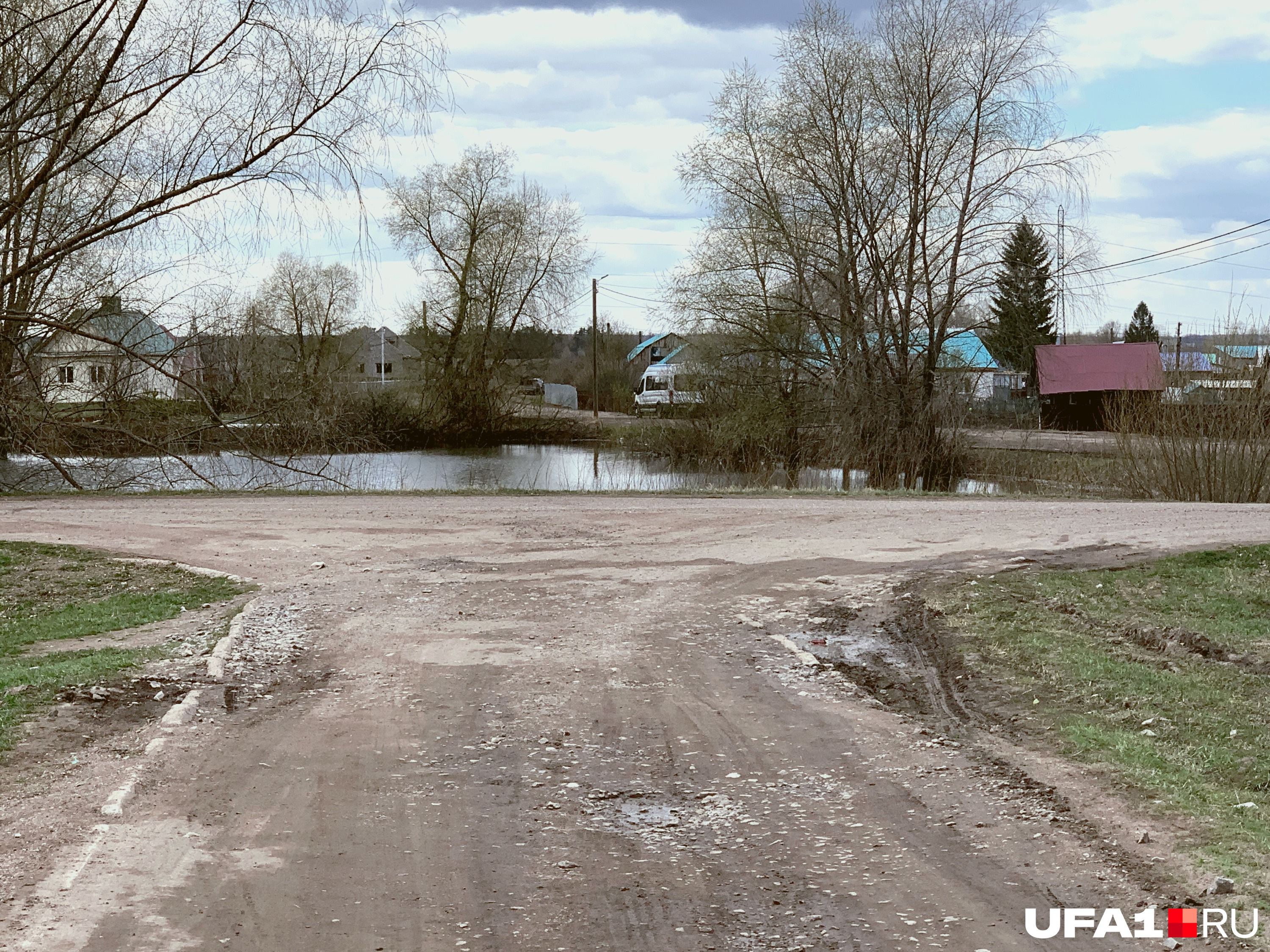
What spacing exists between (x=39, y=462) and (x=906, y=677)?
17.7m

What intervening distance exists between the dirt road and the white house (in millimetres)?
5490

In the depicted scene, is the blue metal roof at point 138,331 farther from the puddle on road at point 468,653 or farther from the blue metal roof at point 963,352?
the blue metal roof at point 963,352

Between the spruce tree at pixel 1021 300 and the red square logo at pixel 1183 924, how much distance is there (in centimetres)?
2590

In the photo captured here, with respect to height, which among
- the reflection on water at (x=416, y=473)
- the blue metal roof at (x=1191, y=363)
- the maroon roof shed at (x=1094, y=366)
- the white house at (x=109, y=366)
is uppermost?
the maroon roof shed at (x=1094, y=366)

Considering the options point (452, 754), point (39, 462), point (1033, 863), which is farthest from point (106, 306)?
point (1033, 863)

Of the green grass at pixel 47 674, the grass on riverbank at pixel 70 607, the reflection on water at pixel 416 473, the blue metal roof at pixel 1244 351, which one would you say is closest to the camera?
the green grass at pixel 47 674

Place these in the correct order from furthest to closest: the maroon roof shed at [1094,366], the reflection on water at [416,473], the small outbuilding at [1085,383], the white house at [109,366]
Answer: the maroon roof shed at [1094,366]
the small outbuilding at [1085,383]
the reflection on water at [416,473]
the white house at [109,366]

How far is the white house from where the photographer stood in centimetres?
1418

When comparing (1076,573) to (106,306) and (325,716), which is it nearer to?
(325,716)

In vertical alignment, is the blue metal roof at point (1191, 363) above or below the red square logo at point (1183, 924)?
above

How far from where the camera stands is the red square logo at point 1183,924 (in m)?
4.00

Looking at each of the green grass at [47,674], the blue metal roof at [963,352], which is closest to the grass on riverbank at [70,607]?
the green grass at [47,674]

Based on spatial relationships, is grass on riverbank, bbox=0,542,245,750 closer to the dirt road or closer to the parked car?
the dirt road

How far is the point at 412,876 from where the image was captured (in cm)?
445
